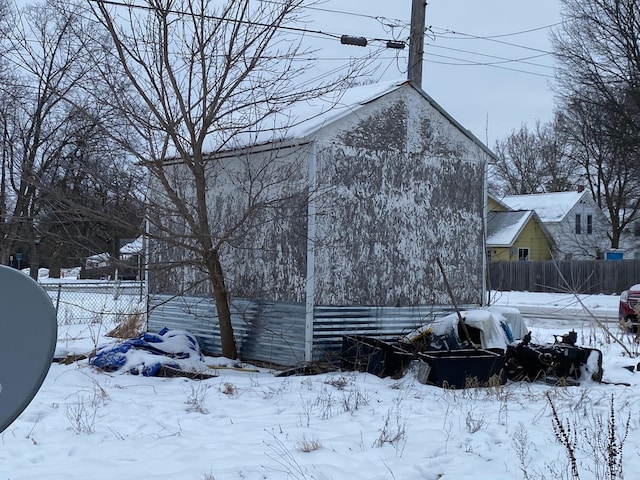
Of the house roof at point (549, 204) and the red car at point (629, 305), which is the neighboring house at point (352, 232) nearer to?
the red car at point (629, 305)

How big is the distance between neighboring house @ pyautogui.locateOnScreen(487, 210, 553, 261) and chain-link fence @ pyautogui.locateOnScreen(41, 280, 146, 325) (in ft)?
86.5

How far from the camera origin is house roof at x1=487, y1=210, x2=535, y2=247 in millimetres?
45031

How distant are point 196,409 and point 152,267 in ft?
10.9

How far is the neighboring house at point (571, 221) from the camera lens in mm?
49219

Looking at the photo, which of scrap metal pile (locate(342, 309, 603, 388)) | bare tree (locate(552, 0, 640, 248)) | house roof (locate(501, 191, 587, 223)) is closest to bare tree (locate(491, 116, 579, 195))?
house roof (locate(501, 191, 587, 223))

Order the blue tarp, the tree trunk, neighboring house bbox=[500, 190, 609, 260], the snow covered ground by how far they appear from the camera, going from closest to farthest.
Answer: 1. the snow covered ground
2. the blue tarp
3. the tree trunk
4. neighboring house bbox=[500, 190, 609, 260]

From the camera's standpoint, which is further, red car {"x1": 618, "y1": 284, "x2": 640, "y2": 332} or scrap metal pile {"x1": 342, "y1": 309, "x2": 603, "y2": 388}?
red car {"x1": 618, "y1": 284, "x2": 640, "y2": 332}

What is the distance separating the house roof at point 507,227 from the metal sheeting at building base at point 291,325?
1388 inches

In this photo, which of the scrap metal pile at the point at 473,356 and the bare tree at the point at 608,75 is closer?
the scrap metal pile at the point at 473,356

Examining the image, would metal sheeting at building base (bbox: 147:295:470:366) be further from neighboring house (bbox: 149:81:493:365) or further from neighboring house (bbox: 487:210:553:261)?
neighboring house (bbox: 487:210:553:261)

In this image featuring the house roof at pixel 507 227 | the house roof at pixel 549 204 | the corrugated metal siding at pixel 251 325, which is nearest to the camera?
the corrugated metal siding at pixel 251 325

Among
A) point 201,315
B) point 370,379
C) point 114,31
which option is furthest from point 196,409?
point 114,31

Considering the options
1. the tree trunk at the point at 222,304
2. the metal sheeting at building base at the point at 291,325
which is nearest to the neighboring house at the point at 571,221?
the metal sheeting at building base at the point at 291,325

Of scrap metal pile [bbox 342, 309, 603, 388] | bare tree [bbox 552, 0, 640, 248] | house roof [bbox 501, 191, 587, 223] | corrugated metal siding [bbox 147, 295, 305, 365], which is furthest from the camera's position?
house roof [bbox 501, 191, 587, 223]
